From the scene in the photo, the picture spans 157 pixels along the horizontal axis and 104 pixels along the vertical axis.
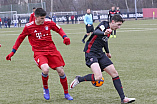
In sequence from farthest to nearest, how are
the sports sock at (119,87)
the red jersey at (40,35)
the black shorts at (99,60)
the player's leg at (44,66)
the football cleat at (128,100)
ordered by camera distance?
the red jersey at (40,35)
the black shorts at (99,60)
the player's leg at (44,66)
the sports sock at (119,87)
the football cleat at (128,100)

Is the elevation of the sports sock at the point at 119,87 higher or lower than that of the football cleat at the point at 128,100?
higher

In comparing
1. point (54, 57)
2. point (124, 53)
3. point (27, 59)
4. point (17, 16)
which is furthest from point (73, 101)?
point (17, 16)

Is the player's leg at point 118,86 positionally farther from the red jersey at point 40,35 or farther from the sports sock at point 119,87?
the red jersey at point 40,35

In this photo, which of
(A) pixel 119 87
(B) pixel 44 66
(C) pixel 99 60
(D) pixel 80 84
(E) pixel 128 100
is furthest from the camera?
(D) pixel 80 84

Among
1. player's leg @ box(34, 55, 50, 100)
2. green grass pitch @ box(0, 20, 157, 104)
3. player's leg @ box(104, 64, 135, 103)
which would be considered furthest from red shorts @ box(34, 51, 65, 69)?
player's leg @ box(104, 64, 135, 103)

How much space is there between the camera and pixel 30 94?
7000 millimetres

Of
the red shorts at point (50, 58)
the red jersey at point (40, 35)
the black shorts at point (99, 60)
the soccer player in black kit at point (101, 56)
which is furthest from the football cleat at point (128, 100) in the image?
the red jersey at point (40, 35)

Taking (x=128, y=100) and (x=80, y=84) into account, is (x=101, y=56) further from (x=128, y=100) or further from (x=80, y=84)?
(x=80, y=84)

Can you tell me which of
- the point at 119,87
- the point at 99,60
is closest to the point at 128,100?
the point at 119,87

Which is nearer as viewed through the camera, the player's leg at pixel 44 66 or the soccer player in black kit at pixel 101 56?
the soccer player in black kit at pixel 101 56

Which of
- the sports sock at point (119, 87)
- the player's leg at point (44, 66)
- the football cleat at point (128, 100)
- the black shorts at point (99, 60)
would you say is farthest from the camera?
the black shorts at point (99, 60)

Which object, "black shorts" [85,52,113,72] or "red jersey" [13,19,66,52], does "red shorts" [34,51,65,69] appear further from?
"black shorts" [85,52,113,72]

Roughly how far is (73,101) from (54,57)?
89 cm

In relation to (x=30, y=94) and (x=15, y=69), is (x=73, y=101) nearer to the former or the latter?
(x=30, y=94)
